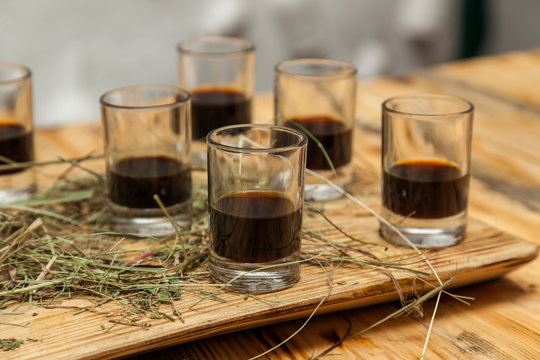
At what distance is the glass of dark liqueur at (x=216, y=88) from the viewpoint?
4.48 ft

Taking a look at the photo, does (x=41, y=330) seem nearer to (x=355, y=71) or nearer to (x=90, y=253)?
(x=90, y=253)

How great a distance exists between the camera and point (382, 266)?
3.19 ft

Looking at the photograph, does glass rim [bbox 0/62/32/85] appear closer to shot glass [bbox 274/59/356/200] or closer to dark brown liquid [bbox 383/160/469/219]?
shot glass [bbox 274/59/356/200]

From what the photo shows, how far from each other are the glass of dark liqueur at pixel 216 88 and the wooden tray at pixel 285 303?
0.33 m

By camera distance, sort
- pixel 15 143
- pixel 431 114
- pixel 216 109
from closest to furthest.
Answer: pixel 431 114 < pixel 15 143 < pixel 216 109

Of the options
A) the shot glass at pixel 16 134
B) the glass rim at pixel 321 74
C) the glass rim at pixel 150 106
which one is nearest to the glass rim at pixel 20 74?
the shot glass at pixel 16 134

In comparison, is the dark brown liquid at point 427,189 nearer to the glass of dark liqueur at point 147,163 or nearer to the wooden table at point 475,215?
the wooden table at point 475,215

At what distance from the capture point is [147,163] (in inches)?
42.4

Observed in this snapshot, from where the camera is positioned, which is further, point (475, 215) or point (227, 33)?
point (227, 33)

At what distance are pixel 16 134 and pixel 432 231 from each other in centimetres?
67

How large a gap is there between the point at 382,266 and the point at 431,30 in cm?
290

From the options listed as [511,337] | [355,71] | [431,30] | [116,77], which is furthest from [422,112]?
[431,30]

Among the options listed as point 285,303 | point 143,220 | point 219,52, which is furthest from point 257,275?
point 219,52

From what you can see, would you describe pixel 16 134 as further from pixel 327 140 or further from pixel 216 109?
pixel 327 140
